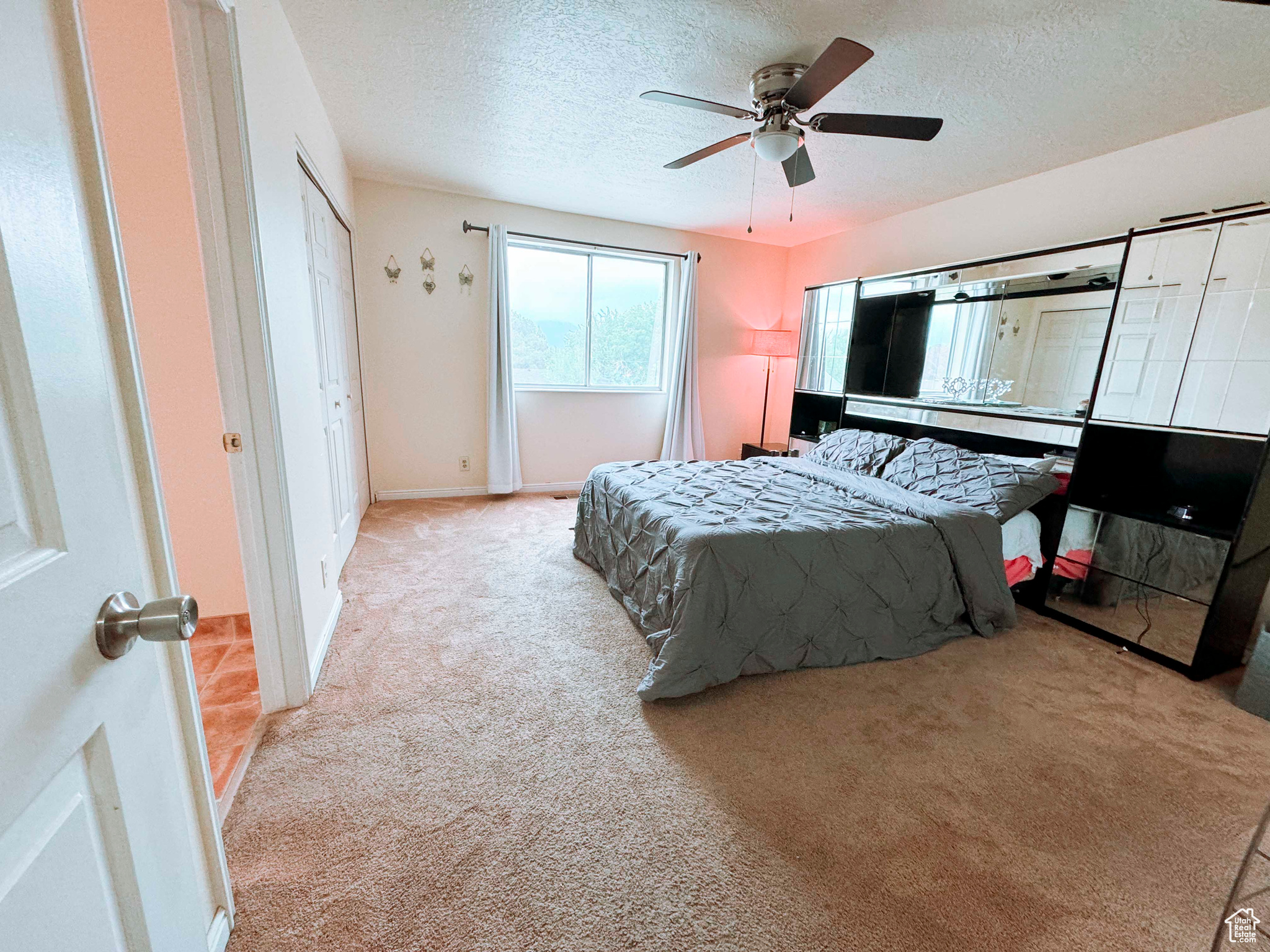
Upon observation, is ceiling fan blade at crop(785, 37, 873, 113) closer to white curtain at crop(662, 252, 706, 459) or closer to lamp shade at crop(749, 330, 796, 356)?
white curtain at crop(662, 252, 706, 459)

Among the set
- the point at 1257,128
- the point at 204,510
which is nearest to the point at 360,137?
the point at 204,510

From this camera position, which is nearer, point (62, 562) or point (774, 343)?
point (62, 562)

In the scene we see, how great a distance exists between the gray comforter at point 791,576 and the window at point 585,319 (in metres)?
2.27

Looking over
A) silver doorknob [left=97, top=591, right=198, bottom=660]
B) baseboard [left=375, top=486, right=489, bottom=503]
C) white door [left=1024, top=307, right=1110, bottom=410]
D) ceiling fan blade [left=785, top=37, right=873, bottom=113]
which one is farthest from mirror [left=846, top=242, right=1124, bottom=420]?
silver doorknob [left=97, top=591, right=198, bottom=660]

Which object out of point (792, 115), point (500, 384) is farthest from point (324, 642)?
point (792, 115)

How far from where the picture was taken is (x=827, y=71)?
1.69 meters

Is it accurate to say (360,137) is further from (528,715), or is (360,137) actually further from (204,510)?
(528,715)

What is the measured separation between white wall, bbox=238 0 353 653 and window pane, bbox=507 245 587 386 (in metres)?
2.02

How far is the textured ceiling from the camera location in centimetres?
182

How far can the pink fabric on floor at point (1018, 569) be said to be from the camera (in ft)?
8.72

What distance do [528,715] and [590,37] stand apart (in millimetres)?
2567

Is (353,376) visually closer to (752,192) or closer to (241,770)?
A: (241,770)

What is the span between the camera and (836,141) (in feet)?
8.84

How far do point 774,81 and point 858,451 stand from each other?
6.88ft
